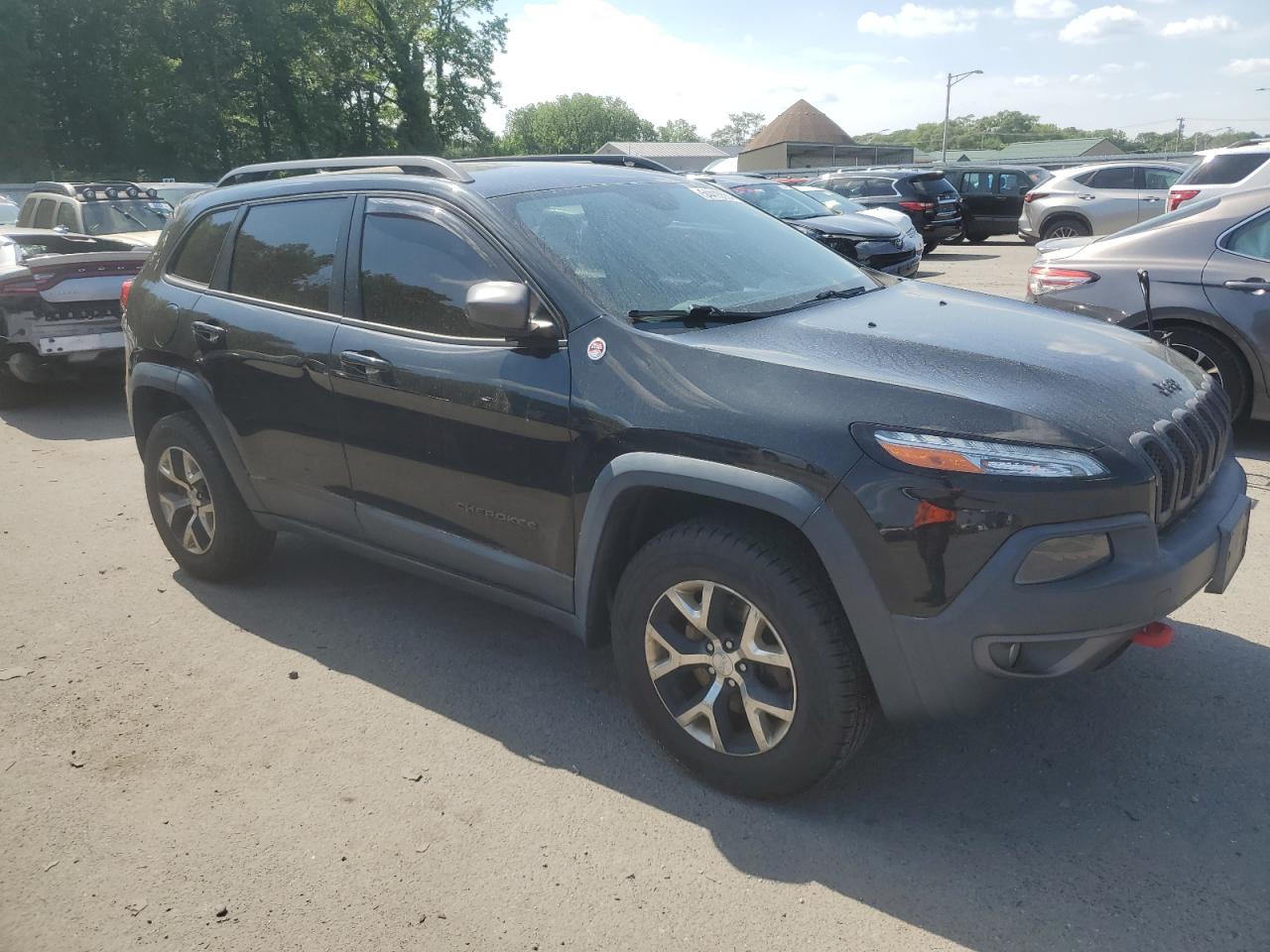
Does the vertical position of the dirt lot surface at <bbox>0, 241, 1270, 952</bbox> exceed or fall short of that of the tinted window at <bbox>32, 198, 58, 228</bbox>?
it falls short

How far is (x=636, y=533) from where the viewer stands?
322 cm

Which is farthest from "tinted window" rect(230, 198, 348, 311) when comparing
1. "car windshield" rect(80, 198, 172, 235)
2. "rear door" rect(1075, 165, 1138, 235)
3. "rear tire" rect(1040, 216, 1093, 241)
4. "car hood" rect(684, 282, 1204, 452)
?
"rear tire" rect(1040, 216, 1093, 241)

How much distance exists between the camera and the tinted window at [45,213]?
12.7m

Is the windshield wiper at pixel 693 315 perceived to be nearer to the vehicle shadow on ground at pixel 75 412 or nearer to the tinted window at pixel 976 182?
the vehicle shadow on ground at pixel 75 412

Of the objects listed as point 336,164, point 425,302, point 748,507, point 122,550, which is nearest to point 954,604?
point 748,507

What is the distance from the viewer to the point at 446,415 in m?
3.50

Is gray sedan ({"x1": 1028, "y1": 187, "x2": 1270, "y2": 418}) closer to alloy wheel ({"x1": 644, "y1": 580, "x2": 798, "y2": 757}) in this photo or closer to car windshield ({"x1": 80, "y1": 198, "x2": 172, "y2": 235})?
alloy wheel ({"x1": 644, "y1": 580, "x2": 798, "y2": 757})

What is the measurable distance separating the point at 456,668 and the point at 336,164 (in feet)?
7.11

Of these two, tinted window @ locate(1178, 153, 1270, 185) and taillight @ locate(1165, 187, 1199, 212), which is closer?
taillight @ locate(1165, 187, 1199, 212)

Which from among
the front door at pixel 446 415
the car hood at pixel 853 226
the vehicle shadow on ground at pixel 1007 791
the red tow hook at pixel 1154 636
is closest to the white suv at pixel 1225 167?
the car hood at pixel 853 226

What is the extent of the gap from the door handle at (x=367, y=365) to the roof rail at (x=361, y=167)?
2.27ft

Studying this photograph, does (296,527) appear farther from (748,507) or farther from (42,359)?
(42,359)

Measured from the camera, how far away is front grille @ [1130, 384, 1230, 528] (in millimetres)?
2721

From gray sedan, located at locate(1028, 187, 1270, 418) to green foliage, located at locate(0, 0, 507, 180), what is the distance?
44.7 m
